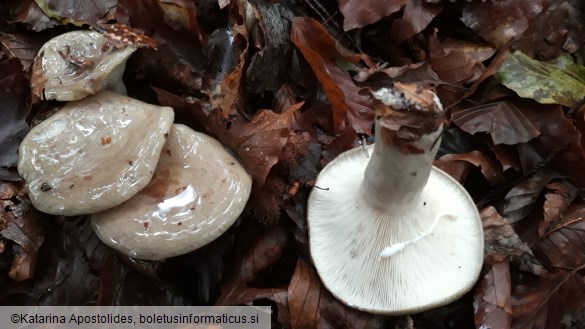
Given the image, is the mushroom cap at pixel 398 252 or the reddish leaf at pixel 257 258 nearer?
the mushroom cap at pixel 398 252

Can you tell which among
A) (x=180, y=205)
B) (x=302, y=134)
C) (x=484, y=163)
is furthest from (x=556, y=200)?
(x=180, y=205)

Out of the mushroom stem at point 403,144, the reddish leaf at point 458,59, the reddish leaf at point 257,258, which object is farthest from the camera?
the reddish leaf at point 458,59

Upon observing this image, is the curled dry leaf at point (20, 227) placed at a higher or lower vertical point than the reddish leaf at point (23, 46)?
lower

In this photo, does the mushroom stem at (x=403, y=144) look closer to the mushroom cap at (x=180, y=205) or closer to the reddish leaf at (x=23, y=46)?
the mushroom cap at (x=180, y=205)

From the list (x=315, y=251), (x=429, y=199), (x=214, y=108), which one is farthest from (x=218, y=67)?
(x=429, y=199)

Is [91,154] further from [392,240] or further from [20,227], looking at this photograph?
[392,240]

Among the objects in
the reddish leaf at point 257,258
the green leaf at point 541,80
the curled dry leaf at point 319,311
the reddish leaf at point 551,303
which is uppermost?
the green leaf at point 541,80

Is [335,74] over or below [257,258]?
over

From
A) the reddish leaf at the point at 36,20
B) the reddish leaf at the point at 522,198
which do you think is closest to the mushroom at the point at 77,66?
the reddish leaf at the point at 36,20
